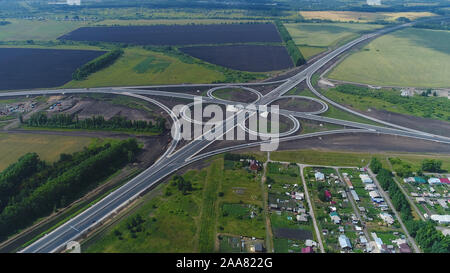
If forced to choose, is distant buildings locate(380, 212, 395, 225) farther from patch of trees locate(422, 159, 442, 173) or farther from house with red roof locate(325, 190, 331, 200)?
patch of trees locate(422, 159, 442, 173)

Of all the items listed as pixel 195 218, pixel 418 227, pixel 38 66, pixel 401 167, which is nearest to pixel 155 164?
pixel 195 218

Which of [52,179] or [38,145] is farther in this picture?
[38,145]

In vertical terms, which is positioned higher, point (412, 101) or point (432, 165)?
point (412, 101)

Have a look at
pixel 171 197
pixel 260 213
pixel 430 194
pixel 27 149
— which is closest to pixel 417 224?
pixel 430 194

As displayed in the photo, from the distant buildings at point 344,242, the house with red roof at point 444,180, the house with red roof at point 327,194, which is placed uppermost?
the house with red roof at point 444,180

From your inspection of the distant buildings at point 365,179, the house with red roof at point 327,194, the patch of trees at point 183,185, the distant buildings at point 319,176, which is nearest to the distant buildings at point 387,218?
the distant buildings at point 365,179

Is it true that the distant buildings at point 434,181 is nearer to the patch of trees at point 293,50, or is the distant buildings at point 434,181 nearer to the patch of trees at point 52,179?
the patch of trees at point 52,179

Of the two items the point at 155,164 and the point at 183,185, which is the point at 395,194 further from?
the point at 155,164
